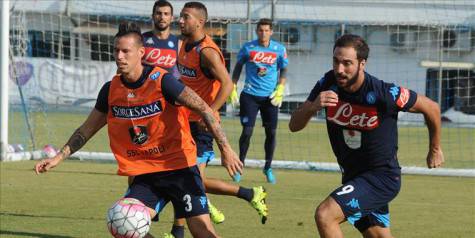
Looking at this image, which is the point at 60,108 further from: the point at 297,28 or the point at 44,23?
the point at 297,28

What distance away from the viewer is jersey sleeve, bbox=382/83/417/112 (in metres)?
6.51

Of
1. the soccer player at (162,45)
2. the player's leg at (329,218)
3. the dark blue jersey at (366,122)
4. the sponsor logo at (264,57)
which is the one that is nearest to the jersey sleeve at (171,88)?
the dark blue jersey at (366,122)

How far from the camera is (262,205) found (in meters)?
8.86

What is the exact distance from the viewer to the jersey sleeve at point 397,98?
6.51 m

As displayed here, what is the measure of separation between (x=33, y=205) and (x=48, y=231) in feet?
5.76

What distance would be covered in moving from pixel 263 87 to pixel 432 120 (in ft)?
22.5

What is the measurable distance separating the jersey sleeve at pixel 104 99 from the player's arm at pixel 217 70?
1.70m

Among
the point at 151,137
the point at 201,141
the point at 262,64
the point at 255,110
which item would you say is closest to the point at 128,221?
the point at 151,137

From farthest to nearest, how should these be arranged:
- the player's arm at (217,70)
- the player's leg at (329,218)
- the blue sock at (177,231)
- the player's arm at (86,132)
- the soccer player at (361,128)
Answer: the player's arm at (217,70)
the blue sock at (177,231)
the player's arm at (86,132)
the soccer player at (361,128)
the player's leg at (329,218)

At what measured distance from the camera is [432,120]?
666cm

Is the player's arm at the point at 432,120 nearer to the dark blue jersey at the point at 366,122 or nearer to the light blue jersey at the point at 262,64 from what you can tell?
the dark blue jersey at the point at 366,122

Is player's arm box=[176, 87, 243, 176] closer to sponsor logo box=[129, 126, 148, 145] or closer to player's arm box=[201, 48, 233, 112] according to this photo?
sponsor logo box=[129, 126, 148, 145]

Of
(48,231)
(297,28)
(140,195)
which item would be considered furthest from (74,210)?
(297,28)

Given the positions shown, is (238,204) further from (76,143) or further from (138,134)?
(138,134)
